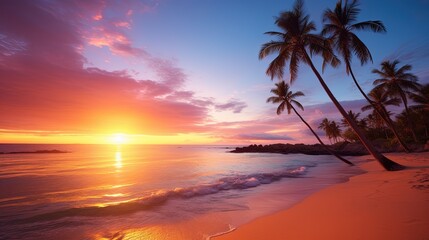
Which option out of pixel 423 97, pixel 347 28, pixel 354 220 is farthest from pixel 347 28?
pixel 423 97

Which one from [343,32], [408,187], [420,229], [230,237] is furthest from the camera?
[343,32]

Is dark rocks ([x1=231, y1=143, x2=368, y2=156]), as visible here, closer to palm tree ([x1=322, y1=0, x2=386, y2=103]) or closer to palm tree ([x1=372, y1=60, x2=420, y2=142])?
palm tree ([x1=372, y1=60, x2=420, y2=142])

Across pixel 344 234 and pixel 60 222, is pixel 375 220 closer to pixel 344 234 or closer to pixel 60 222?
pixel 344 234

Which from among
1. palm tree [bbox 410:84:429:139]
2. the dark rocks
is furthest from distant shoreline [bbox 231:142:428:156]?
palm tree [bbox 410:84:429:139]

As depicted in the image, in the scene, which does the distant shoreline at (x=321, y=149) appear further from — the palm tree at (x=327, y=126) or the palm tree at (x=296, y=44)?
the palm tree at (x=296, y=44)

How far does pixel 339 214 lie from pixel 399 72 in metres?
27.5

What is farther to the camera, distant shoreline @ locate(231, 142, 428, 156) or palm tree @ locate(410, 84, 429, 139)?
distant shoreline @ locate(231, 142, 428, 156)

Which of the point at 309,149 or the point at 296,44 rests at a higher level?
the point at 296,44

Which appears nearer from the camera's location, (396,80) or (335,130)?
(396,80)

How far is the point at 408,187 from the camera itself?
6512 millimetres

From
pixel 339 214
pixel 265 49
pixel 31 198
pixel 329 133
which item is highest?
pixel 265 49

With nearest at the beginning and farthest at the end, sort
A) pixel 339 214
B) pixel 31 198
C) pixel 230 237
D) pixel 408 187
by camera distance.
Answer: pixel 230 237 < pixel 339 214 < pixel 408 187 < pixel 31 198

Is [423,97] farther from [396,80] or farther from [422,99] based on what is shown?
[396,80]

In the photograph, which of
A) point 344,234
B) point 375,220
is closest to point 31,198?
point 344,234
